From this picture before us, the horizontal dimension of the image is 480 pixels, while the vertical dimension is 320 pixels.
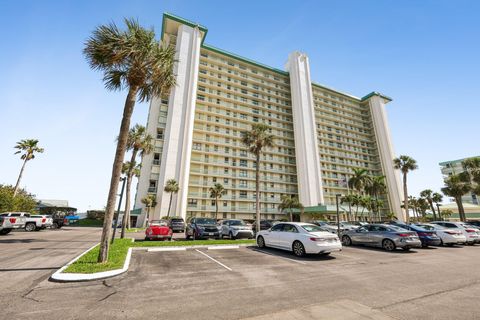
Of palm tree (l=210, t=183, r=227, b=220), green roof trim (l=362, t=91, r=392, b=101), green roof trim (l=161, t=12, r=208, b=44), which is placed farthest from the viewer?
green roof trim (l=362, t=91, r=392, b=101)

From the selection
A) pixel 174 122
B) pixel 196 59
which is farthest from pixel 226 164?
pixel 196 59

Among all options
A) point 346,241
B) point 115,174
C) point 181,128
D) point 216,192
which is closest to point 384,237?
point 346,241

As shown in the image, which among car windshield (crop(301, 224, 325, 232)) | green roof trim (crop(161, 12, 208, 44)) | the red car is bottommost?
the red car

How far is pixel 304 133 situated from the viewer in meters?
57.1

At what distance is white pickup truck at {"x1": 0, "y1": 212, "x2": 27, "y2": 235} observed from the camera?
20303 mm

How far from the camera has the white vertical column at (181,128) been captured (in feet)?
140

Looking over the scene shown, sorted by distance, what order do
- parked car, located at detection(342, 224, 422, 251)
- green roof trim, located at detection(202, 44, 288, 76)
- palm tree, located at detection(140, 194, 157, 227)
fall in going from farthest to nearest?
green roof trim, located at detection(202, 44, 288, 76) < palm tree, located at detection(140, 194, 157, 227) < parked car, located at detection(342, 224, 422, 251)

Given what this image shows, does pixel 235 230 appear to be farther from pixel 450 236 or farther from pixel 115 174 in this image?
pixel 450 236

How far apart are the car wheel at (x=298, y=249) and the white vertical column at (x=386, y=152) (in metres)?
65.4

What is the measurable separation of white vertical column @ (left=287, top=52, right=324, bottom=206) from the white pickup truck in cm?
4903

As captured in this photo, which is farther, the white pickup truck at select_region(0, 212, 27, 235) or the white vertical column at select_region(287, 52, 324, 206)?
the white vertical column at select_region(287, 52, 324, 206)

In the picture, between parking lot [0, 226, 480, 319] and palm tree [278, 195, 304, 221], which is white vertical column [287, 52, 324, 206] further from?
parking lot [0, 226, 480, 319]

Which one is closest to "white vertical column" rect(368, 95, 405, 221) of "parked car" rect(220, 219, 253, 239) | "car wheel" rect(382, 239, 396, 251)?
"car wheel" rect(382, 239, 396, 251)

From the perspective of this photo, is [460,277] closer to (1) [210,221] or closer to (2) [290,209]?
(1) [210,221]
